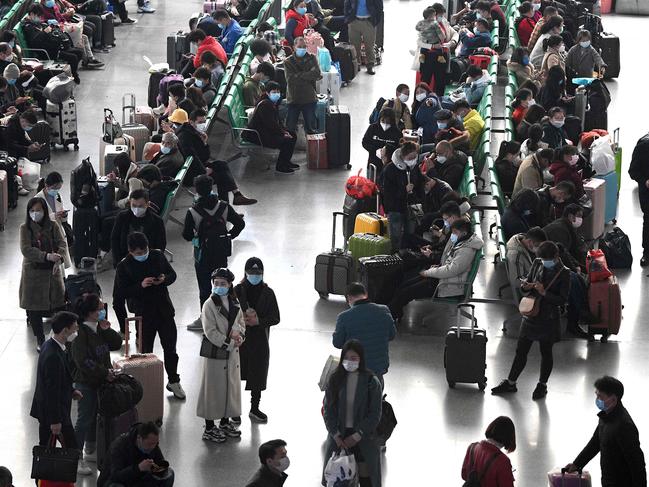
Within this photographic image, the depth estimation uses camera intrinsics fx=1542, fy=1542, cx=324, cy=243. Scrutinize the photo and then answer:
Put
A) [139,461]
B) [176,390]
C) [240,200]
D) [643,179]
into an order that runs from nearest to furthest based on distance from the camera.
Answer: [139,461] < [176,390] < [643,179] < [240,200]

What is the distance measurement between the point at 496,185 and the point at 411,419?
4435 mm

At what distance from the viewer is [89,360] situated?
12016 mm

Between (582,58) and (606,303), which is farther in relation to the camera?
(582,58)

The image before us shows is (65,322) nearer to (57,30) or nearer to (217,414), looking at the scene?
(217,414)

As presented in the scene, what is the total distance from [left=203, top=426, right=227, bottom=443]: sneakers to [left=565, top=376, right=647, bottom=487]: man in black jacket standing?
3227 millimetres

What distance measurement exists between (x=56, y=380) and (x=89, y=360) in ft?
1.73

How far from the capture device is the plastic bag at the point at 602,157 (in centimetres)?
1814

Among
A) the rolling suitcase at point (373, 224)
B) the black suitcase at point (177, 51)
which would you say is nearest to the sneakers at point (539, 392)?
the rolling suitcase at point (373, 224)

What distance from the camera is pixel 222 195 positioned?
725 inches

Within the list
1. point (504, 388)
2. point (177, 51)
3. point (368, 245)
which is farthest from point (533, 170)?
point (177, 51)

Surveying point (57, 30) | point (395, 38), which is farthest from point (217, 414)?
point (395, 38)

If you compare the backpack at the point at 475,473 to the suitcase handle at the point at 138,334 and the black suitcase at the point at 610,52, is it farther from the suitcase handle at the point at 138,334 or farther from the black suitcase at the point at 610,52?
the black suitcase at the point at 610,52

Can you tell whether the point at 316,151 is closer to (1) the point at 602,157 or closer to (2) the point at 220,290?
(1) the point at 602,157

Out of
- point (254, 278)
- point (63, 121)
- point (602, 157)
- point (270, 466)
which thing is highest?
point (602, 157)
